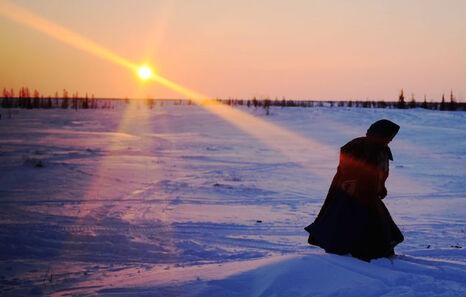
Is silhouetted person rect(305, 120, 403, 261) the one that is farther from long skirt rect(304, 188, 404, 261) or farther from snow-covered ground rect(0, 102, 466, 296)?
snow-covered ground rect(0, 102, 466, 296)

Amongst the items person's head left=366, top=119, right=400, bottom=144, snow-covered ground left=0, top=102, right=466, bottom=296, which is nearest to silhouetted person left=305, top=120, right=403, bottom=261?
person's head left=366, top=119, right=400, bottom=144

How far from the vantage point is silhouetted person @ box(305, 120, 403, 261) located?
4.84 meters

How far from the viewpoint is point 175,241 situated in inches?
281

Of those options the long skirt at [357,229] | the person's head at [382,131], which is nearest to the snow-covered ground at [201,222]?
the long skirt at [357,229]

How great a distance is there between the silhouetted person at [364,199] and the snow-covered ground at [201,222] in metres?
0.17

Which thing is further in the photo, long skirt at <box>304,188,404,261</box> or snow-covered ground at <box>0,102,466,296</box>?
long skirt at <box>304,188,404,261</box>

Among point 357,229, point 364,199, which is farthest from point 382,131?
point 357,229

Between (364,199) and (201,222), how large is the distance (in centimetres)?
396

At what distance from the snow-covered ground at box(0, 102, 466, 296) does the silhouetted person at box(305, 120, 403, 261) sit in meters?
0.17

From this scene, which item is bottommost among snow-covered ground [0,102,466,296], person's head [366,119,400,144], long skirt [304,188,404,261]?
snow-covered ground [0,102,466,296]

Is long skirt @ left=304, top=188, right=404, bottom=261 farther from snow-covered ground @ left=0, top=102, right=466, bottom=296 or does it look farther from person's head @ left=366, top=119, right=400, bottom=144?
person's head @ left=366, top=119, right=400, bottom=144

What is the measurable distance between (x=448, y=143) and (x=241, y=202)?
642 inches

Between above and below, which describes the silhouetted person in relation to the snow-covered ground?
above

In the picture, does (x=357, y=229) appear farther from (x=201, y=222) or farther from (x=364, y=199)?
(x=201, y=222)
